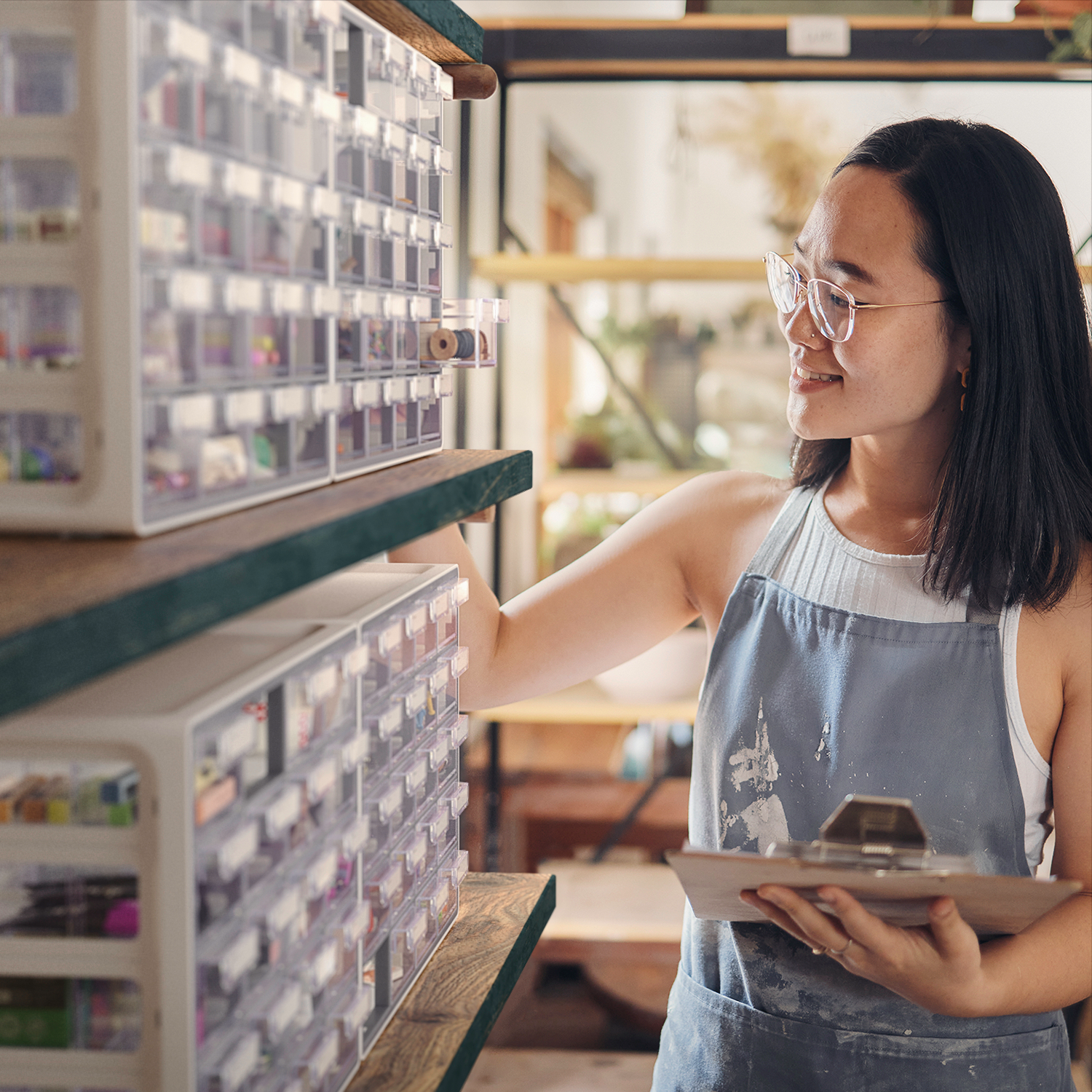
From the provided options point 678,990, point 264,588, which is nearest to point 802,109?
point 678,990

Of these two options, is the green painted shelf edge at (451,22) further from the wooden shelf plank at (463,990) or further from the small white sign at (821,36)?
the small white sign at (821,36)

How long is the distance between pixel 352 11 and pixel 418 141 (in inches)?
5.3

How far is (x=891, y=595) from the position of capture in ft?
4.11

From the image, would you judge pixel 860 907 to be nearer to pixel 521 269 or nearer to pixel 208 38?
pixel 208 38

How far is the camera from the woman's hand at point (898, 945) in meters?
0.90

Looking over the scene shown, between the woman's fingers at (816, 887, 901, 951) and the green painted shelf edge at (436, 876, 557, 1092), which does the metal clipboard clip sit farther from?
the green painted shelf edge at (436, 876, 557, 1092)

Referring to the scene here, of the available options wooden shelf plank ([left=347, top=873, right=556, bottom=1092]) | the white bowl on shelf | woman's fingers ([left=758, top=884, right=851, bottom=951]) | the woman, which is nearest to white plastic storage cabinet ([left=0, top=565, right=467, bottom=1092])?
wooden shelf plank ([left=347, top=873, right=556, bottom=1092])

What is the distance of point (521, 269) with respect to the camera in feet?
8.18

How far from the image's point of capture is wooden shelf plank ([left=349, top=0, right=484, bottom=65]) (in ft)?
2.34

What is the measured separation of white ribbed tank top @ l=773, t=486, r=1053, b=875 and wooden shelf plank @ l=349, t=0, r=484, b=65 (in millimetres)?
682

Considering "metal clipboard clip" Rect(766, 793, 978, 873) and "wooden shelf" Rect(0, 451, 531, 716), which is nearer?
"wooden shelf" Rect(0, 451, 531, 716)

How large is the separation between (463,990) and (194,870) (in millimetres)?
338

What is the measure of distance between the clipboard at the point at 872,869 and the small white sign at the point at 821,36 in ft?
5.98

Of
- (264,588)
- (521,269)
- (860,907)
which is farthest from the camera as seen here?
(521,269)
